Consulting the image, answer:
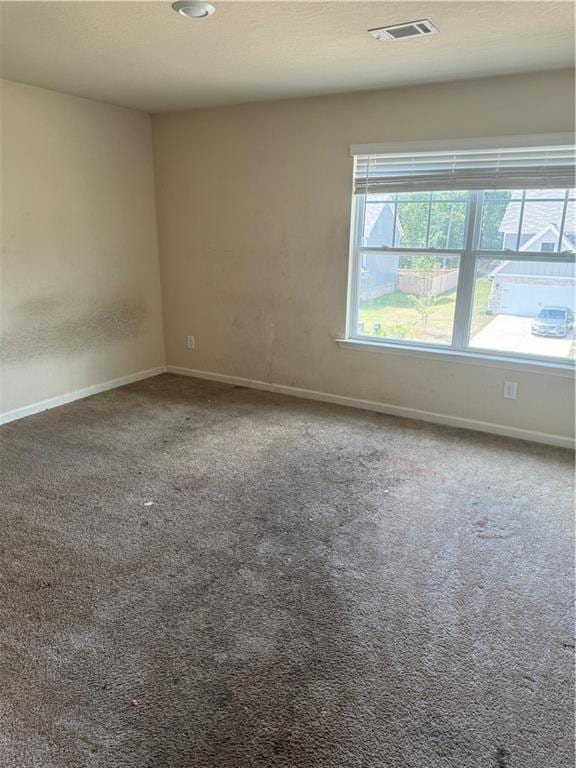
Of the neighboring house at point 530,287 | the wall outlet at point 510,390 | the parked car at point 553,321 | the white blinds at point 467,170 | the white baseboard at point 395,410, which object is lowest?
the white baseboard at point 395,410

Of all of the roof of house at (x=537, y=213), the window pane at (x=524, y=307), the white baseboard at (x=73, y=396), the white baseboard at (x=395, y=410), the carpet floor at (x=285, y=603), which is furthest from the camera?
the white baseboard at (x=73, y=396)

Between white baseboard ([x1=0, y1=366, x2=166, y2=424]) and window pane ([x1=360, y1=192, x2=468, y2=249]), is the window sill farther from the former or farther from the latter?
white baseboard ([x1=0, y1=366, x2=166, y2=424])

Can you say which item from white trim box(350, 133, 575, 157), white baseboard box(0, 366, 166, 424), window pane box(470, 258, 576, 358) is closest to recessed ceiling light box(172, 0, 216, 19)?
white trim box(350, 133, 575, 157)

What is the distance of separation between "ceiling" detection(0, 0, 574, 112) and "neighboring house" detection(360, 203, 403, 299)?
0.84m

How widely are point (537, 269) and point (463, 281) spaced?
18.9 inches

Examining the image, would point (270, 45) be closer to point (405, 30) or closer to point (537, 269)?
point (405, 30)

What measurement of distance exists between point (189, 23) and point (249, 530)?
2.41 meters

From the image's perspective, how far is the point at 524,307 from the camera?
137 inches

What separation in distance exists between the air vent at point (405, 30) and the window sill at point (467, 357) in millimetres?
2045

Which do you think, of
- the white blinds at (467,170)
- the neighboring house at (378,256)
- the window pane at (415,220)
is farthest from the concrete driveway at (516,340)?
the white blinds at (467,170)

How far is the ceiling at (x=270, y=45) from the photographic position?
2.18 meters

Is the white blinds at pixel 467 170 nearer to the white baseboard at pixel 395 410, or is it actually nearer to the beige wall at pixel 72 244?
the white baseboard at pixel 395 410

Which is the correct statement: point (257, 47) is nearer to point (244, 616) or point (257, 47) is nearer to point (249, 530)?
point (249, 530)

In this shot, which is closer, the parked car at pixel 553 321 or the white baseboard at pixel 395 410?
the parked car at pixel 553 321
